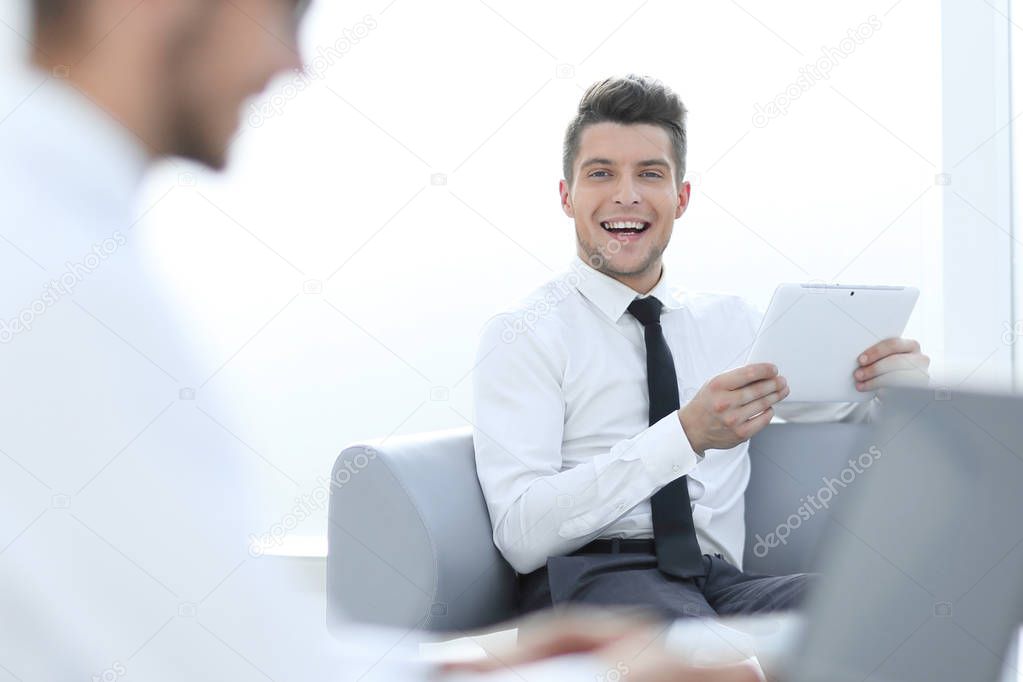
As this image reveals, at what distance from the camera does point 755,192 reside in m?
2.51

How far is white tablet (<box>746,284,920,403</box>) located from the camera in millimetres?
1646

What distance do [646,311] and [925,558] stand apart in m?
1.44

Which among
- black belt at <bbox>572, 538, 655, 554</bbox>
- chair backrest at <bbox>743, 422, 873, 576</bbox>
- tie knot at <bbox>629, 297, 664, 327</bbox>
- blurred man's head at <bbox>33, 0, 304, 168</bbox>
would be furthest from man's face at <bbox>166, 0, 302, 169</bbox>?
chair backrest at <bbox>743, 422, 873, 576</bbox>

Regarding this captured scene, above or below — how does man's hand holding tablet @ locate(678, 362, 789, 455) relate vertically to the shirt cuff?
above

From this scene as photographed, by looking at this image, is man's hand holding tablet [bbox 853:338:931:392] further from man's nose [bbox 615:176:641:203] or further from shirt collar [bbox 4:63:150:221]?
shirt collar [bbox 4:63:150:221]

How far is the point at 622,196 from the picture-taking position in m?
1.95

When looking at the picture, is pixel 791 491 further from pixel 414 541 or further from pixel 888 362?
pixel 414 541

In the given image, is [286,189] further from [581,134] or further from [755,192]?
[755,192]

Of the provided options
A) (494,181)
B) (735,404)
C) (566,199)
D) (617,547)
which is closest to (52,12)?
(735,404)

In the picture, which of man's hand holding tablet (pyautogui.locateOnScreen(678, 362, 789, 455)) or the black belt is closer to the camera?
man's hand holding tablet (pyautogui.locateOnScreen(678, 362, 789, 455))

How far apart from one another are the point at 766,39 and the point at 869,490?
7.31 ft

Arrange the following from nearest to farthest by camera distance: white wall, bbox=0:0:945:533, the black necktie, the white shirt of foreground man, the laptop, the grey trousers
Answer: the white shirt of foreground man → the laptop → the grey trousers → the black necktie → white wall, bbox=0:0:945:533

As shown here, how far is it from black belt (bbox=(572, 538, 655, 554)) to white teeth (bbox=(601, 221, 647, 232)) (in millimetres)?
590

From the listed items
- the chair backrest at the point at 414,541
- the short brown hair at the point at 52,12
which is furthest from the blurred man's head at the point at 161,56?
the chair backrest at the point at 414,541
